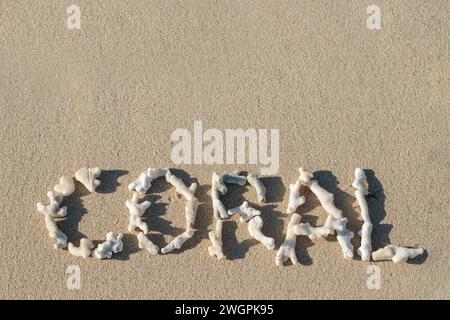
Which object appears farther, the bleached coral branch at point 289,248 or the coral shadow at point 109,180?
the coral shadow at point 109,180

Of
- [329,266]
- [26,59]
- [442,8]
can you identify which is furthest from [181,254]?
[442,8]

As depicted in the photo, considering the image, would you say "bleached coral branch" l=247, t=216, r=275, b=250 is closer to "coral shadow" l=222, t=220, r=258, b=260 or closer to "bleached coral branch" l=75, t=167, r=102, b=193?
"coral shadow" l=222, t=220, r=258, b=260

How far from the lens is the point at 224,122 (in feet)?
8.02

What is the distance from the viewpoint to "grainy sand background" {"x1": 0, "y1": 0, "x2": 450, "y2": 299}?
2.31 m

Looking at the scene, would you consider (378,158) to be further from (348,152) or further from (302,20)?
(302,20)

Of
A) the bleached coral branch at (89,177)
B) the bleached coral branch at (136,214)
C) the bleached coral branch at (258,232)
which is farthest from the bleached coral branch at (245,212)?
the bleached coral branch at (89,177)

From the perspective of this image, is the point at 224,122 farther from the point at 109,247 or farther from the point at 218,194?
the point at 109,247

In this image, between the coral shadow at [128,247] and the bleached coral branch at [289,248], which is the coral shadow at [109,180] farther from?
the bleached coral branch at [289,248]

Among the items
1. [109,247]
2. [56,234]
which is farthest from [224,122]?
[56,234]

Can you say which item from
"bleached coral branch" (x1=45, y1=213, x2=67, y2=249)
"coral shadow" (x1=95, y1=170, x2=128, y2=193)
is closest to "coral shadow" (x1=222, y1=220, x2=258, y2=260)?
"coral shadow" (x1=95, y1=170, x2=128, y2=193)

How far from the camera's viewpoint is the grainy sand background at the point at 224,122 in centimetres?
231

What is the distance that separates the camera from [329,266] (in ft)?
7.55

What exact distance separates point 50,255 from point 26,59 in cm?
85

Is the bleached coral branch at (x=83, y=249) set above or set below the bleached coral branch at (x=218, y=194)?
below
